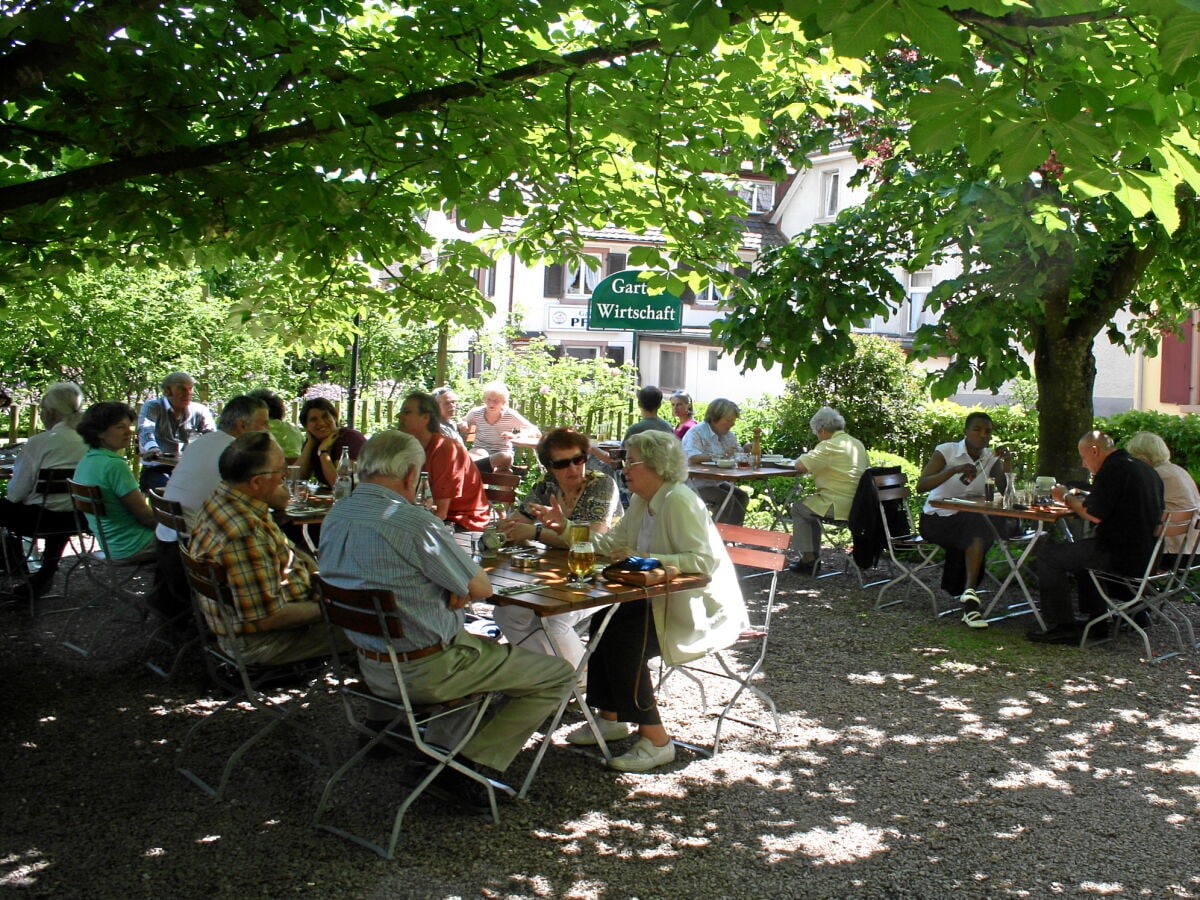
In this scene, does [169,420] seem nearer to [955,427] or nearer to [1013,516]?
[1013,516]

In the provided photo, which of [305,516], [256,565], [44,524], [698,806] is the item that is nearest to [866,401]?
[305,516]

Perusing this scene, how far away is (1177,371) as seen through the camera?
2289 centimetres

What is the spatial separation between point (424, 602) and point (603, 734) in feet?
4.81

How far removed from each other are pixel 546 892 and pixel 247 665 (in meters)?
1.77

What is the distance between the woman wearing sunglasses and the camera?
232 inches

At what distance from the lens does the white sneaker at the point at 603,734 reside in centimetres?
543

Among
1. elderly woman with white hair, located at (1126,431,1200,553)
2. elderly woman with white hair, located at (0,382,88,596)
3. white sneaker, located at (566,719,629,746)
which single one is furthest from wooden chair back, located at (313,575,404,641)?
elderly woman with white hair, located at (1126,431,1200,553)

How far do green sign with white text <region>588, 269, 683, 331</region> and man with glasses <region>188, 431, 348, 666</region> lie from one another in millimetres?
3939

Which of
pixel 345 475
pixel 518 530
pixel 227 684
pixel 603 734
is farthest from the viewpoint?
pixel 345 475

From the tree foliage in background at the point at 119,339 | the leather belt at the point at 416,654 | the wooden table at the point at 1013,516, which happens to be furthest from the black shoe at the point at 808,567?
the tree foliage in background at the point at 119,339

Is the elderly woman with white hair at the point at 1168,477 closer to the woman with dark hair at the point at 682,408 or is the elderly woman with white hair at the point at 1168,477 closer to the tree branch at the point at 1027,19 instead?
the tree branch at the point at 1027,19

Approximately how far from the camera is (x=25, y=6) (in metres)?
5.54

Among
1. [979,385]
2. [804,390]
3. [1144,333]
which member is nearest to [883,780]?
[979,385]

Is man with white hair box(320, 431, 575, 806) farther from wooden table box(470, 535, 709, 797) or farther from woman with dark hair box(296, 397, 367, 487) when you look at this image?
woman with dark hair box(296, 397, 367, 487)
